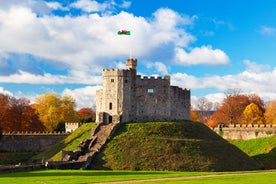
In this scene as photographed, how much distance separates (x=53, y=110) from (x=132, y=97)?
52519 mm

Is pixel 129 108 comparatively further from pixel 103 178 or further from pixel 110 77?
pixel 103 178

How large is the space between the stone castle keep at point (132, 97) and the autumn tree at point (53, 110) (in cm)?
4662

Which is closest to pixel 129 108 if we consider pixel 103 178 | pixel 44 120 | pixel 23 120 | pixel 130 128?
pixel 130 128

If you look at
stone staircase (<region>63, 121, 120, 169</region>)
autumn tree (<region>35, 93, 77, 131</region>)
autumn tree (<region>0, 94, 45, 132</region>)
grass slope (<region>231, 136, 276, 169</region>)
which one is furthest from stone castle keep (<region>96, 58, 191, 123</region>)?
autumn tree (<region>35, 93, 77, 131</region>)

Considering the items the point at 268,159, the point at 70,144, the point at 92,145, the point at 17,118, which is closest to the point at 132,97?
the point at 92,145

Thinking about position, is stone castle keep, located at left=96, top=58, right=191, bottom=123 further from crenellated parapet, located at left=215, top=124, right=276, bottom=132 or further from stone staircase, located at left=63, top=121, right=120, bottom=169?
crenellated parapet, located at left=215, top=124, right=276, bottom=132

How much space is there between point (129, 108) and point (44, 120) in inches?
2071

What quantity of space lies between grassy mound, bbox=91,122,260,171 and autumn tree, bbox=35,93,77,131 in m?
53.5

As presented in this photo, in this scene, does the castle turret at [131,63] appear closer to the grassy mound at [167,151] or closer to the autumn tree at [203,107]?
the grassy mound at [167,151]

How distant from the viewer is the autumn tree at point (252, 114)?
107219 mm

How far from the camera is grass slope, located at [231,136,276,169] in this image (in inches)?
2703

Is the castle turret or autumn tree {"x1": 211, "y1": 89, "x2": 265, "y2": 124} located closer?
the castle turret

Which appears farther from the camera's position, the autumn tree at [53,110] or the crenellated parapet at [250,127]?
the autumn tree at [53,110]

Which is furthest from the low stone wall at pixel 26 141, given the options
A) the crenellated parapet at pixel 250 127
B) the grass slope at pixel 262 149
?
the grass slope at pixel 262 149
